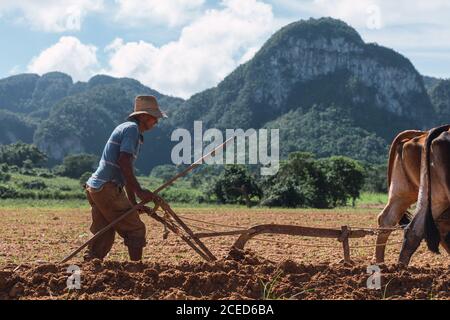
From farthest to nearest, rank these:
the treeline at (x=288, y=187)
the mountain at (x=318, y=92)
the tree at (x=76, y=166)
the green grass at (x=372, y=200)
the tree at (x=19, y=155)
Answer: the mountain at (x=318, y=92) → the tree at (x=19, y=155) → the tree at (x=76, y=166) → the green grass at (x=372, y=200) → the treeline at (x=288, y=187)

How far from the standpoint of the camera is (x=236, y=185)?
3928cm

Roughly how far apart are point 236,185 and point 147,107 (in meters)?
32.6

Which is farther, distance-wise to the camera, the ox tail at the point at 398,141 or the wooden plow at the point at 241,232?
the ox tail at the point at 398,141

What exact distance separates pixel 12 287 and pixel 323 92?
5595 inches

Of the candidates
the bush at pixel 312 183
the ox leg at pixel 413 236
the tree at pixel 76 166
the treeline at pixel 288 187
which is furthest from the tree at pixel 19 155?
the ox leg at pixel 413 236

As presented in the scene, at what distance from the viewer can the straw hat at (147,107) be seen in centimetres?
673

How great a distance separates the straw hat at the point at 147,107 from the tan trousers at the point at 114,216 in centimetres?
92

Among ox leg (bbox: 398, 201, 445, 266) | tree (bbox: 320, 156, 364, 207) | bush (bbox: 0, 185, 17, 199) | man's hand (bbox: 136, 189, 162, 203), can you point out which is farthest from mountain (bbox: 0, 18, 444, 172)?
man's hand (bbox: 136, 189, 162, 203)

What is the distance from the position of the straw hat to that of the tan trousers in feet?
3.01

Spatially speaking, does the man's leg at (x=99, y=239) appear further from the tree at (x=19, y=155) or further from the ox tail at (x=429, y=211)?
the tree at (x=19, y=155)

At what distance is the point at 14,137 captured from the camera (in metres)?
151

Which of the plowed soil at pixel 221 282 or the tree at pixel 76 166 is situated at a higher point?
the tree at pixel 76 166

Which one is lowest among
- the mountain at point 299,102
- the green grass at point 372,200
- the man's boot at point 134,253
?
the green grass at point 372,200
